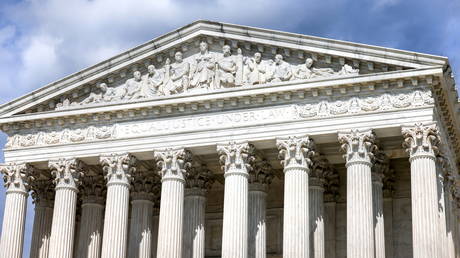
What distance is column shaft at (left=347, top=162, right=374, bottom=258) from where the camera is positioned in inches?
1489

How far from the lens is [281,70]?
41.6 metres

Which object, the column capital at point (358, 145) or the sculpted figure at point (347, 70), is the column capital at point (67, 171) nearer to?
the column capital at point (358, 145)

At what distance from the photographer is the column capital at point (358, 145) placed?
39.2 m

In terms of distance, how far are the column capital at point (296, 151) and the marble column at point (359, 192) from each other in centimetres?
160

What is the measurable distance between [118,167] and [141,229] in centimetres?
386

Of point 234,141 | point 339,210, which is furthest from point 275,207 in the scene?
point 234,141

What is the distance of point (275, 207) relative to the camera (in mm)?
47656

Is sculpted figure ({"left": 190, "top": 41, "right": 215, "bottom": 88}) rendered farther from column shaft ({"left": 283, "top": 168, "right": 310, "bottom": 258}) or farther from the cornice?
column shaft ({"left": 283, "top": 168, "right": 310, "bottom": 258})

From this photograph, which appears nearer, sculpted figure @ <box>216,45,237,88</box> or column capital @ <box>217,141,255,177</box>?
column capital @ <box>217,141,255,177</box>

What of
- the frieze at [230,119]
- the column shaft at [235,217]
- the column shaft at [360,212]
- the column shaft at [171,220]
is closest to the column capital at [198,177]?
the column shaft at [171,220]

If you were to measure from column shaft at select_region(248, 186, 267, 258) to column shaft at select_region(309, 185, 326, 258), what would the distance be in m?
2.37

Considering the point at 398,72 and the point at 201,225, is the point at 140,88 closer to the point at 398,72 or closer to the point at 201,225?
the point at 201,225

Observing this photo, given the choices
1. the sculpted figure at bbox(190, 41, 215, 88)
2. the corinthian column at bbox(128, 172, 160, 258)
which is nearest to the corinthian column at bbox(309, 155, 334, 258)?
the sculpted figure at bbox(190, 41, 215, 88)

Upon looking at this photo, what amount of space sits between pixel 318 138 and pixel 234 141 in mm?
3987
